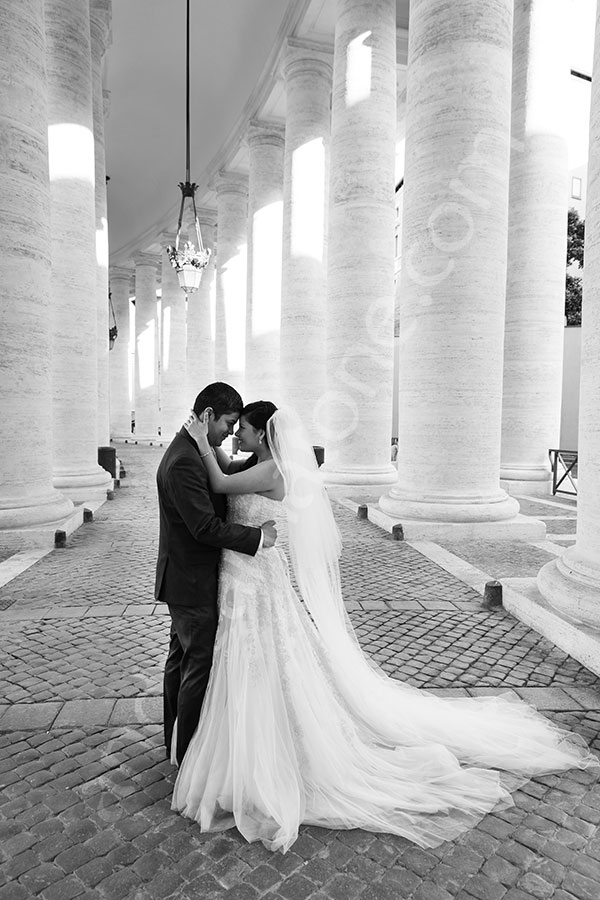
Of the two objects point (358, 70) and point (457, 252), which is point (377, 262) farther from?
point (457, 252)

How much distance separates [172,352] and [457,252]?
114 feet

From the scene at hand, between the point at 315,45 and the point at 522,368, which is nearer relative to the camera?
the point at 522,368

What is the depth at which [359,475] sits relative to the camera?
16328 mm

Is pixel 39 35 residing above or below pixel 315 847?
above

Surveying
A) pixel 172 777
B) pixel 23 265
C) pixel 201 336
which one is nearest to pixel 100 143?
pixel 23 265

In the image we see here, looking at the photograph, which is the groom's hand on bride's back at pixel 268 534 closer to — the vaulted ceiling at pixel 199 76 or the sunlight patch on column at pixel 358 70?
the sunlight patch on column at pixel 358 70

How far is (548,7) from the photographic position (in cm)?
1641

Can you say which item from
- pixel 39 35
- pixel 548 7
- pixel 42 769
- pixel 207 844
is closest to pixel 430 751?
pixel 207 844

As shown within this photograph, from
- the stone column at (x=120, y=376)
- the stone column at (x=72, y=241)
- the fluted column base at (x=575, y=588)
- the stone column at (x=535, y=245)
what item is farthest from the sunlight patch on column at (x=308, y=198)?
the stone column at (x=120, y=376)

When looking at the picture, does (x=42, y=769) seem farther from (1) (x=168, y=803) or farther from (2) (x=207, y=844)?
(2) (x=207, y=844)

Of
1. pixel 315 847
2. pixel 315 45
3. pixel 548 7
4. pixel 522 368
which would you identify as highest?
pixel 315 45

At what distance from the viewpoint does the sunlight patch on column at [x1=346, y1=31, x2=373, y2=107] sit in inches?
623

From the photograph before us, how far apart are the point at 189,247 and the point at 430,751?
56.5ft

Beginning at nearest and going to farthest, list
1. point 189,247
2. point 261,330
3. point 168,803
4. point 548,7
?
1. point 168,803
2. point 548,7
3. point 189,247
4. point 261,330
